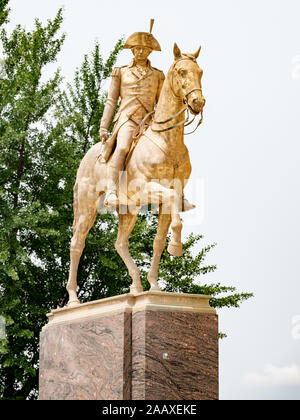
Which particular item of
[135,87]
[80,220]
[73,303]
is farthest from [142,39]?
[73,303]

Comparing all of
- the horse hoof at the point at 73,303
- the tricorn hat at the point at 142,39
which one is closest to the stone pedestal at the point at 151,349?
the horse hoof at the point at 73,303

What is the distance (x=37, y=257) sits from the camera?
63.1 feet

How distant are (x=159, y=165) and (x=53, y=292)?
→ 10.5m

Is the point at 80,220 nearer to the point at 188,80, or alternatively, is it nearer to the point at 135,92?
the point at 135,92

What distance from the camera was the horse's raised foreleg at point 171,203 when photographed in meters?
8.37

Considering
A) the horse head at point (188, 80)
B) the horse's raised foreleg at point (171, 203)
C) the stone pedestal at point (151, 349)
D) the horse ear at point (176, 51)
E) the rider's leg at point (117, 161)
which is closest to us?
the stone pedestal at point (151, 349)

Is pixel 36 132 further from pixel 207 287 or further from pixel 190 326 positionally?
pixel 190 326

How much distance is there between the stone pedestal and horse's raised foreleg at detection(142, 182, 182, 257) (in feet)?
1.76

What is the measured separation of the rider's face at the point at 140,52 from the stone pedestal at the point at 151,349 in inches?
126

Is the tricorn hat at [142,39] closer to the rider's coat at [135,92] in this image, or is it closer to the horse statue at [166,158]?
the rider's coat at [135,92]

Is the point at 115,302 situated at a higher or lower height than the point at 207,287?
lower
